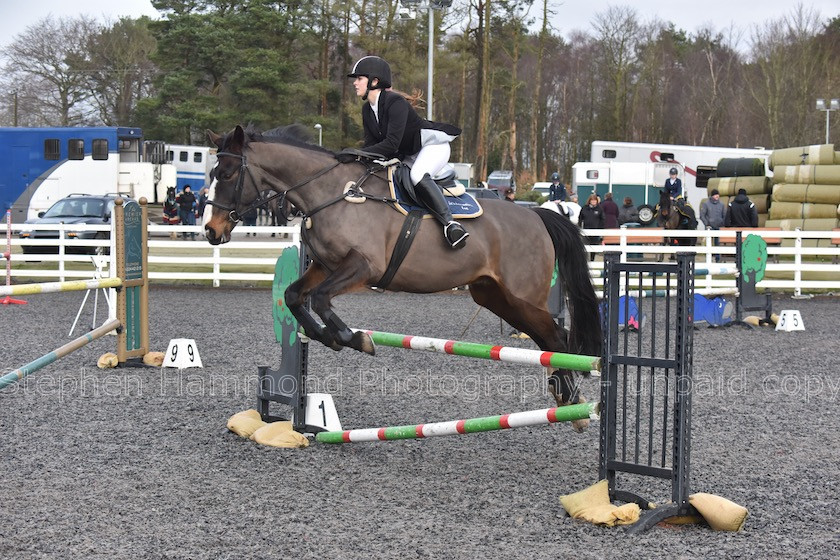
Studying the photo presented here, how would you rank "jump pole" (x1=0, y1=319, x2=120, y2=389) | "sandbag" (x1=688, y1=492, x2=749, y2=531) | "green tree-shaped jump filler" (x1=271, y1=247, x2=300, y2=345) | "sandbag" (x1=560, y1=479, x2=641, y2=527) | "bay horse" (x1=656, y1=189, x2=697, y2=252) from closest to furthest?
"sandbag" (x1=688, y1=492, x2=749, y2=531), "sandbag" (x1=560, y1=479, x2=641, y2=527), "jump pole" (x1=0, y1=319, x2=120, y2=389), "green tree-shaped jump filler" (x1=271, y1=247, x2=300, y2=345), "bay horse" (x1=656, y1=189, x2=697, y2=252)

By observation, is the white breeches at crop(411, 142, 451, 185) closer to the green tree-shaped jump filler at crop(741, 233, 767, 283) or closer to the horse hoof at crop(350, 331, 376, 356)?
the horse hoof at crop(350, 331, 376, 356)

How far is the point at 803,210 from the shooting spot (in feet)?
71.2

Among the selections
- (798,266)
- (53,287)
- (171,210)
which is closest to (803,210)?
(798,266)

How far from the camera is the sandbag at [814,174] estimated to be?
21.7 metres

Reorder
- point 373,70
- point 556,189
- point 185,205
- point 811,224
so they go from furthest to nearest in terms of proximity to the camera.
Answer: point 185,205 < point 811,224 < point 556,189 < point 373,70

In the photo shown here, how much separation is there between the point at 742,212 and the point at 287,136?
1568 centimetres

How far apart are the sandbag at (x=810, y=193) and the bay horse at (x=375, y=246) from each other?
56.8ft

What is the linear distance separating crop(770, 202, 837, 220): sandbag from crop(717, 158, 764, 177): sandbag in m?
2.83

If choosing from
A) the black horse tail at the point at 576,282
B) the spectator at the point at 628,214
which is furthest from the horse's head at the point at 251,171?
the spectator at the point at 628,214

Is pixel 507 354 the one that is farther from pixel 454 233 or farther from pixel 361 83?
pixel 361 83

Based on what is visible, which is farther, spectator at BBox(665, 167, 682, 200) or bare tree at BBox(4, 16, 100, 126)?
bare tree at BBox(4, 16, 100, 126)

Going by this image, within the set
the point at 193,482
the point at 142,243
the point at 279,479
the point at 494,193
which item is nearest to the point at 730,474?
the point at 279,479

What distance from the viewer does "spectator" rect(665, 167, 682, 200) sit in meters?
19.6

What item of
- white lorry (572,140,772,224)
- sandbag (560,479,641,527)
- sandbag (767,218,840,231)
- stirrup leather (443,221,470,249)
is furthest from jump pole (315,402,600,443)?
white lorry (572,140,772,224)
